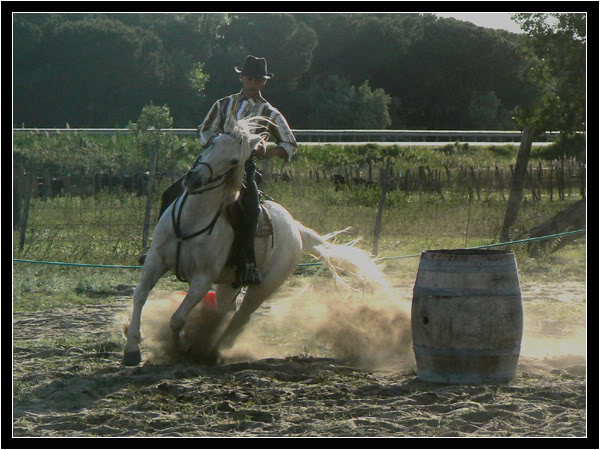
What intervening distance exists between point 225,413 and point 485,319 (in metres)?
1.81

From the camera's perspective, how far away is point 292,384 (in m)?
5.93

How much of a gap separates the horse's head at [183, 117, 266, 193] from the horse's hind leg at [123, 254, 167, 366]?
0.67m

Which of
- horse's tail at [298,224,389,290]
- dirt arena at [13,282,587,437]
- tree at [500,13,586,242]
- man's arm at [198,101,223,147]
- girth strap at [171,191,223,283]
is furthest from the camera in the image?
tree at [500,13,586,242]

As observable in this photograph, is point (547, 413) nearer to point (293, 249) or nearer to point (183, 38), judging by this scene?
point (293, 249)

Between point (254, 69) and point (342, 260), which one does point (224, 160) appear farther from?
point (342, 260)

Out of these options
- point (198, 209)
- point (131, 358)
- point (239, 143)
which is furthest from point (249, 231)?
point (131, 358)

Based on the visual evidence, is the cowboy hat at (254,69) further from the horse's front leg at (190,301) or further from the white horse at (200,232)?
the horse's front leg at (190,301)

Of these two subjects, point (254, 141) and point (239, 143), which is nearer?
point (239, 143)

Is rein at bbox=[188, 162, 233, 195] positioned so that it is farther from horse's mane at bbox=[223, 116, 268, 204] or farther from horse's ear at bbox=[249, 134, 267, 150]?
horse's ear at bbox=[249, 134, 267, 150]

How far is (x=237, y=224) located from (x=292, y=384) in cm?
133

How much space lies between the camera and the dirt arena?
486 cm

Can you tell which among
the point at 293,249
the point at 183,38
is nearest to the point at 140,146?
the point at 293,249

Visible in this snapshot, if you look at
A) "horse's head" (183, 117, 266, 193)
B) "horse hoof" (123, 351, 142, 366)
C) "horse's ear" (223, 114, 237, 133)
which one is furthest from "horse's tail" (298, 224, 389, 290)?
"horse hoof" (123, 351, 142, 366)

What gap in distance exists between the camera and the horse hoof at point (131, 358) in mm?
6336
